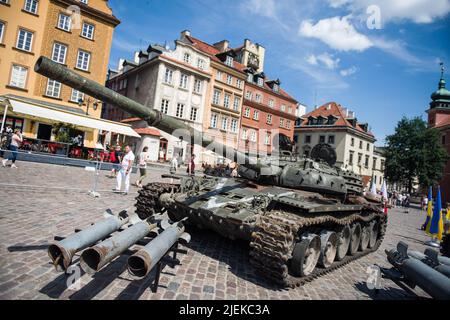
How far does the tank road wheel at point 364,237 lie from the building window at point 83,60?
2502cm

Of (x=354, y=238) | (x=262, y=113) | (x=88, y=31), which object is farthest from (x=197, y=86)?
(x=354, y=238)

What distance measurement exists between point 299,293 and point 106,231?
10.5 feet

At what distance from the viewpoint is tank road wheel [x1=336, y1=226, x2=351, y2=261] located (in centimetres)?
623

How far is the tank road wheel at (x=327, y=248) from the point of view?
547 centimetres

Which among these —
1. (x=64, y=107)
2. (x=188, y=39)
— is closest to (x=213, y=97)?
(x=188, y=39)

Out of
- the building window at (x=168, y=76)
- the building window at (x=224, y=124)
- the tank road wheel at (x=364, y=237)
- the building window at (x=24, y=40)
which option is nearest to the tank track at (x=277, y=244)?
the tank road wheel at (x=364, y=237)

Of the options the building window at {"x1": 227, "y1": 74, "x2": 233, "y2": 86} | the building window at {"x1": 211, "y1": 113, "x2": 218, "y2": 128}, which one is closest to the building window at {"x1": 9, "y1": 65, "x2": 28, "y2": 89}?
the building window at {"x1": 211, "y1": 113, "x2": 218, "y2": 128}

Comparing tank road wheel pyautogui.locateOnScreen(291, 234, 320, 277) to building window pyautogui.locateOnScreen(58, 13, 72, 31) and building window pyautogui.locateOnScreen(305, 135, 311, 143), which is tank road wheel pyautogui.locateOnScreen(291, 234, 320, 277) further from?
building window pyautogui.locateOnScreen(305, 135, 311, 143)

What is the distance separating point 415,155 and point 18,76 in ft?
163

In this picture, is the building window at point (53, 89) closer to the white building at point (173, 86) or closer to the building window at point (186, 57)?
the white building at point (173, 86)
